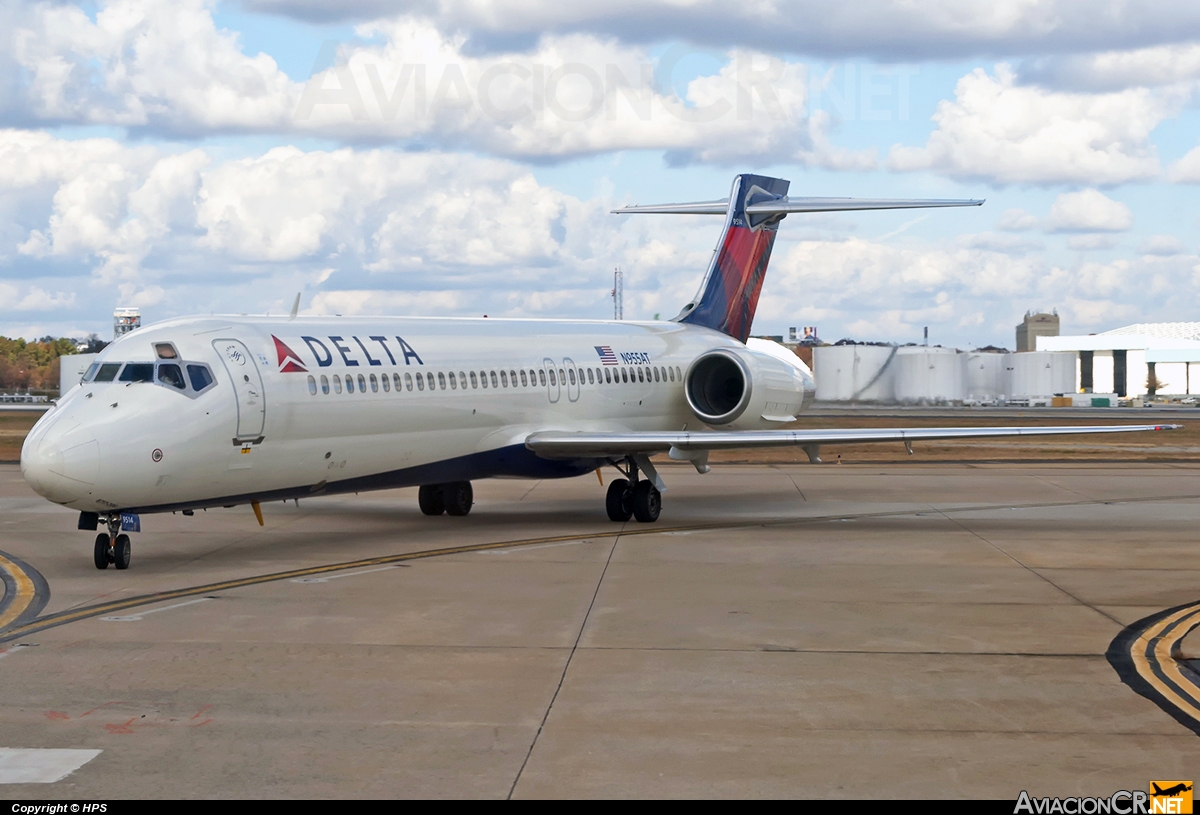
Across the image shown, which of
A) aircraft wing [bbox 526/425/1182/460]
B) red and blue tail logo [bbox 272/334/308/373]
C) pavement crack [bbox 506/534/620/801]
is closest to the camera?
pavement crack [bbox 506/534/620/801]

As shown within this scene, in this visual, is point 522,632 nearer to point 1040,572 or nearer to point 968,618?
point 968,618

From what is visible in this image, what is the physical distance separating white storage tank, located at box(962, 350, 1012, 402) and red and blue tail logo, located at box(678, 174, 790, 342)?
2958 inches

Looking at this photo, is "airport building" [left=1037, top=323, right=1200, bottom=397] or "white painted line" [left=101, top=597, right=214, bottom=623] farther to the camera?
"airport building" [left=1037, top=323, right=1200, bottom=397]

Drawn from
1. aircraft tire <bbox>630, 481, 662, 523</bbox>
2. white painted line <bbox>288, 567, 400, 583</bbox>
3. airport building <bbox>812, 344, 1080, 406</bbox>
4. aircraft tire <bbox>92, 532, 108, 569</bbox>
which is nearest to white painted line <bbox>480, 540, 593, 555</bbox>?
white painted line <bbox>288, 567, 400, 583</bbox>

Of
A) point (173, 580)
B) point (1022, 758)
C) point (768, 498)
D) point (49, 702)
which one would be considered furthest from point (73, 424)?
point (768, 498)

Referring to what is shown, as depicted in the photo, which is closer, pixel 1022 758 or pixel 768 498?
pixel 1022 758

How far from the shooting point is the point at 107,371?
15477 millimetres

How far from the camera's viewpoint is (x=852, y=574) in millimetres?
15711

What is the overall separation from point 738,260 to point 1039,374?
81117 mm

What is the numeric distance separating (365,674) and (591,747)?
275 centimetres

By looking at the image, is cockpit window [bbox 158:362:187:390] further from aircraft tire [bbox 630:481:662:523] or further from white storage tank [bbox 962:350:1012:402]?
white storage tank [bbox 962:350:1012:402]

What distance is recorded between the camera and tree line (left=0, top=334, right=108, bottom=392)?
439 feet

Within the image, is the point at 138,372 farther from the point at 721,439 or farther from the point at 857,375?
the point at 857,375

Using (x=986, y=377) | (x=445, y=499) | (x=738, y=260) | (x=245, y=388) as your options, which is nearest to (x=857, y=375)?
(x=986, y=377)
